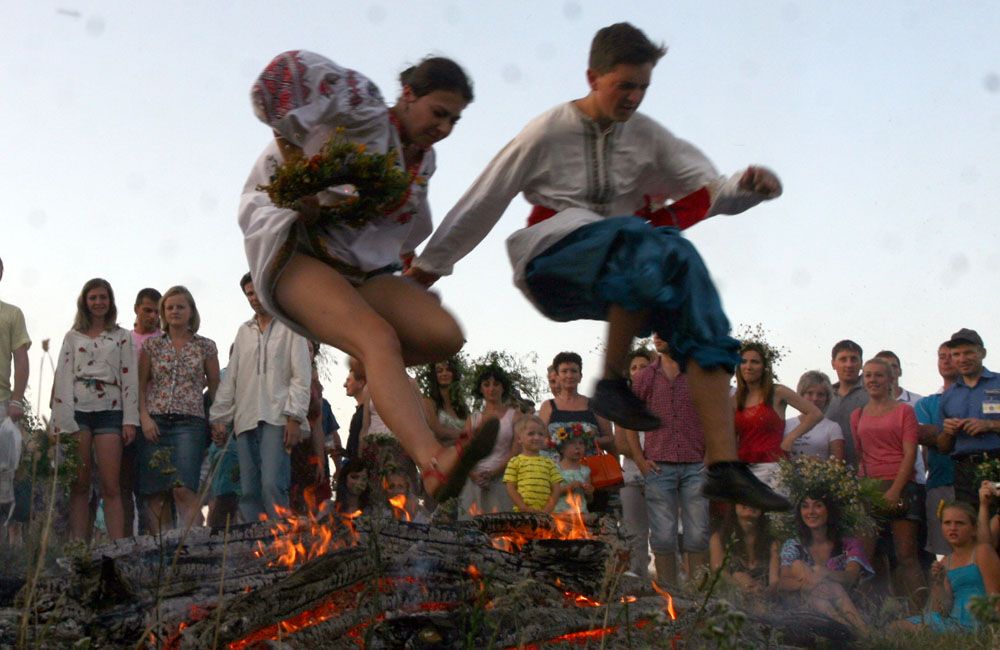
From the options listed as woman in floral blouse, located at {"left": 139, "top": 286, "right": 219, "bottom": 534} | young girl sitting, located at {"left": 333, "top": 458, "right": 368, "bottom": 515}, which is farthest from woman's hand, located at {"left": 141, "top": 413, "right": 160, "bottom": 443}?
young girl sitting, located at {"left": 333, "top": 458, "right": 368, "bottom": 515}

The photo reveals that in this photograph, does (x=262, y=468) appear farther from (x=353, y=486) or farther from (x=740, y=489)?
(x=740, y=489)

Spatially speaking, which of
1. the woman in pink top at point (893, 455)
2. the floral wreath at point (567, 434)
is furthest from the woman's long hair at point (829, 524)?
the floral wreath at point (567, 434)

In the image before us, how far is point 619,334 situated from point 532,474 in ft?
13.5

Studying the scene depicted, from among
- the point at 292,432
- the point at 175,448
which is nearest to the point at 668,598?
the point at 292,432

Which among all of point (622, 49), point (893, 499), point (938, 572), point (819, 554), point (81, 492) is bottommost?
point (938, 572)

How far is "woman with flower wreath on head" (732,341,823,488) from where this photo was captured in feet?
29.6

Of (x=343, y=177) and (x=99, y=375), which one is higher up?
(x=343, y=177)

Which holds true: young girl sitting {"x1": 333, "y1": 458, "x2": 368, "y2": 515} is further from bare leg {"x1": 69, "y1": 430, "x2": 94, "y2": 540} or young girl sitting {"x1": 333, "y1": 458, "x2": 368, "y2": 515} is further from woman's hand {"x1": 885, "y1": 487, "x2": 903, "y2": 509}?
woman's hand {"x1": 885, "y1": 487, "x2": 903, "y2": 509}

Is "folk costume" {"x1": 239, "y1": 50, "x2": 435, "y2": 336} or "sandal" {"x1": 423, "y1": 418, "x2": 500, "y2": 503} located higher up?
"folk costume" {"x1": 239, "y1": 50, "x2": 435, "y2": 336}

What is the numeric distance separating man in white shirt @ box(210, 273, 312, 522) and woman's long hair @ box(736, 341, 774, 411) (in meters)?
2.92

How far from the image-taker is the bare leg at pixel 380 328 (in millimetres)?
4602

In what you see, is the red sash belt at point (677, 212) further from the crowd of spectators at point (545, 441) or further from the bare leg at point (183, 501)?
the bare leg at point (183, 501)

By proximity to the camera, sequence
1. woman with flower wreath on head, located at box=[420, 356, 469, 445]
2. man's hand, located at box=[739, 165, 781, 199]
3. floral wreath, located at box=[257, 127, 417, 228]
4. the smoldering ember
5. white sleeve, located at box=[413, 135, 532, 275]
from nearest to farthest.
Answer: the smoldering ember, floral wreath, located at box=[257, 127, 417, 228], man's hand, located at box=[739, 165, 781, 199], white sleeve, located at box=[413, 135, 532, 275], woman with flower wreath on head, located at box=[420, 356, 469, 445]

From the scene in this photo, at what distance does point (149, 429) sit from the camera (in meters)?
9.33
